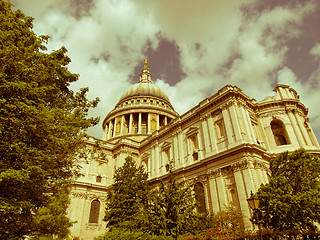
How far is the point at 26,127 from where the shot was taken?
9.45 metres

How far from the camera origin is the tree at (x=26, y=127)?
8.43 m

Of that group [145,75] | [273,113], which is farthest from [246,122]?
[145,75]

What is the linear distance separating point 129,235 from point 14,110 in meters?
10.0

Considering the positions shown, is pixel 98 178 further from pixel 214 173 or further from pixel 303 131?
pixel 303 131

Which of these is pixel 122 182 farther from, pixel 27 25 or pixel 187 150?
pixel 27 25

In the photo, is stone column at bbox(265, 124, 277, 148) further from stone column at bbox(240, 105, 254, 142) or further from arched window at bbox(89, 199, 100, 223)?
arched window at bbox(89, 199, 100, 223)

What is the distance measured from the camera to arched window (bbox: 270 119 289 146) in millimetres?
24234

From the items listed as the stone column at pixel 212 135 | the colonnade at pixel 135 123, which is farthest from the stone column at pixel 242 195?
the colonnade at pixel 135 123

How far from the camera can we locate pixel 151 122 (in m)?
46.0

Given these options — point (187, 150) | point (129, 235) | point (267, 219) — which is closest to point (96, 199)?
point (187, 150)

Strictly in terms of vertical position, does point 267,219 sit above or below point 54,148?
below

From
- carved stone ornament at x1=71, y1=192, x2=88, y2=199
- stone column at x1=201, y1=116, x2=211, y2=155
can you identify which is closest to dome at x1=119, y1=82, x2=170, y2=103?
carved stone ornament at x1=71, y1=192, x2=88, y2=199

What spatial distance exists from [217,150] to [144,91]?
35251mm

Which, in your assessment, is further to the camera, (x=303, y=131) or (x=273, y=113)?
(x=273, y=113)
